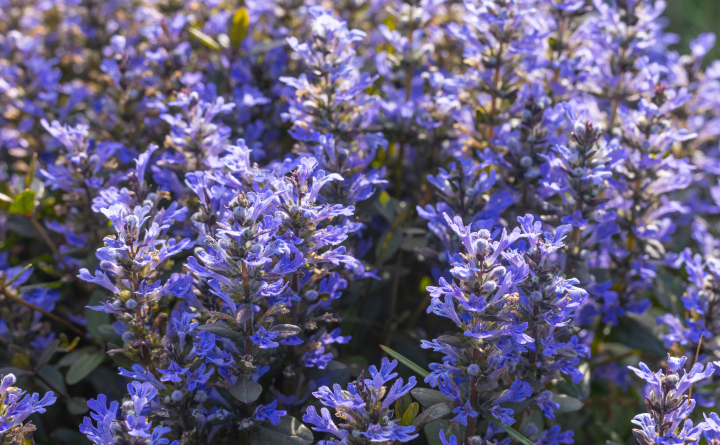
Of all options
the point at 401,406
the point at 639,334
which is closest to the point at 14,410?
the point at 401,406

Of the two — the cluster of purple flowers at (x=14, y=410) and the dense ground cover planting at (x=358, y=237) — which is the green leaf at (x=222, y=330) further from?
the cluster of purple flowers at (x=14, y=410)

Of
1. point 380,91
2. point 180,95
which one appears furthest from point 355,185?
Answer: point 380,91

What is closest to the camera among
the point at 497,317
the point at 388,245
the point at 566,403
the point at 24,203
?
the point at 497,317

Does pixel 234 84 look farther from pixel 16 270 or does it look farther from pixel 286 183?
pixel 286 183

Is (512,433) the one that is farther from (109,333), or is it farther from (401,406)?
(109,333)

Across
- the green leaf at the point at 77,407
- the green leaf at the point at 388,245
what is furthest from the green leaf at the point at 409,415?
the green leaf at the point at 77,407
